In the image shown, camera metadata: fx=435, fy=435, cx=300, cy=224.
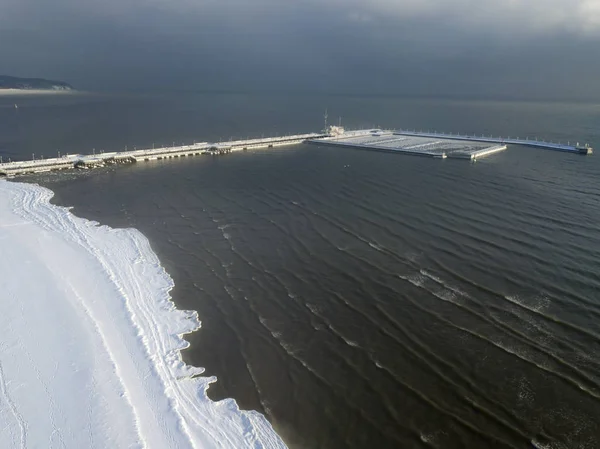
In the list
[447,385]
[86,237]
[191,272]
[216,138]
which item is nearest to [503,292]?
[447,385]


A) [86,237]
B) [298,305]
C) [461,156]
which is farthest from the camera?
[461,156]

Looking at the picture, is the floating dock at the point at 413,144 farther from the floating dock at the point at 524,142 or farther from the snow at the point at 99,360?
the snow at the point at 99,360

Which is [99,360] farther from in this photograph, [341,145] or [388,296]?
[341,145]

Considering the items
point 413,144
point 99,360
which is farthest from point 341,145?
point 99,360

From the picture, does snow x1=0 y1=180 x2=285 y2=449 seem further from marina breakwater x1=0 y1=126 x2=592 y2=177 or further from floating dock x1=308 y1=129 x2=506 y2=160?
floating dock x1=308 y1=129 x2=506 y2=160

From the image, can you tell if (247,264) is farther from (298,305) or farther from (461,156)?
(461,156)
